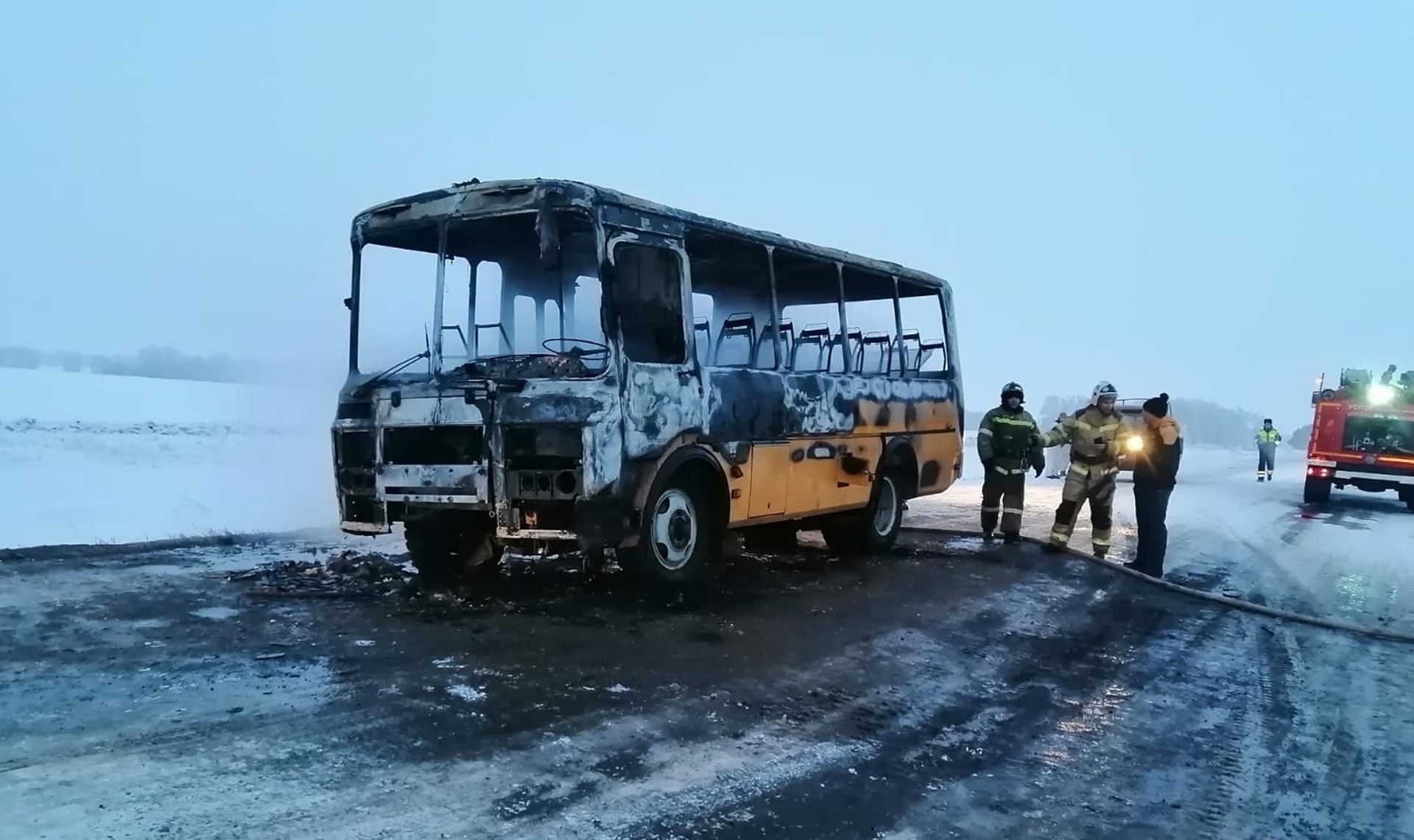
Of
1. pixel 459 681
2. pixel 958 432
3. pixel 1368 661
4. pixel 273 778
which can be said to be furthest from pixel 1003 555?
pixel 273 778

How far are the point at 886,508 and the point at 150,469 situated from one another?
15.8 meters

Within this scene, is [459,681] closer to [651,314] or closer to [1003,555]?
[651,314]

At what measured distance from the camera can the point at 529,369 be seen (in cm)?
698

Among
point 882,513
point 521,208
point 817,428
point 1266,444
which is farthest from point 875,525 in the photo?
point 1266,444

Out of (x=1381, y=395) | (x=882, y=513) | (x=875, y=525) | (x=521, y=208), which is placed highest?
(x=521, y=208)

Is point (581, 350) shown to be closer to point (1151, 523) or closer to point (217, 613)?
point (217, 613)

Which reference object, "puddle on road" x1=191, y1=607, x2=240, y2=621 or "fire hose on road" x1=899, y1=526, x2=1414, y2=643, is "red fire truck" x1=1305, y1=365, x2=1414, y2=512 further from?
"puddle on road" x1=191, y1=607, x2=240, y2=621

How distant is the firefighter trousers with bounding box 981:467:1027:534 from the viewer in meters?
10.8

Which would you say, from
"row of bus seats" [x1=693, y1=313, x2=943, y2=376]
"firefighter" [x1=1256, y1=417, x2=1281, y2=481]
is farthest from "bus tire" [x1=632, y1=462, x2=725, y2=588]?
"firefighter" [x1=1256, y1=417, x2=1281, y2=481]

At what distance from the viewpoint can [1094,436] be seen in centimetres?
1015

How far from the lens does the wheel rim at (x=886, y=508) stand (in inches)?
411

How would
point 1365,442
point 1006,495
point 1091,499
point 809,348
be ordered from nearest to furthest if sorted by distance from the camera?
point 809,348, point 1091,499, point 1006,495, point 1365,442

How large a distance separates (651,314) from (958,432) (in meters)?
5.95

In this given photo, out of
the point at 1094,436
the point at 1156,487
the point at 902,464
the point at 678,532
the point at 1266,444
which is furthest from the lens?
the point at 1266,444
